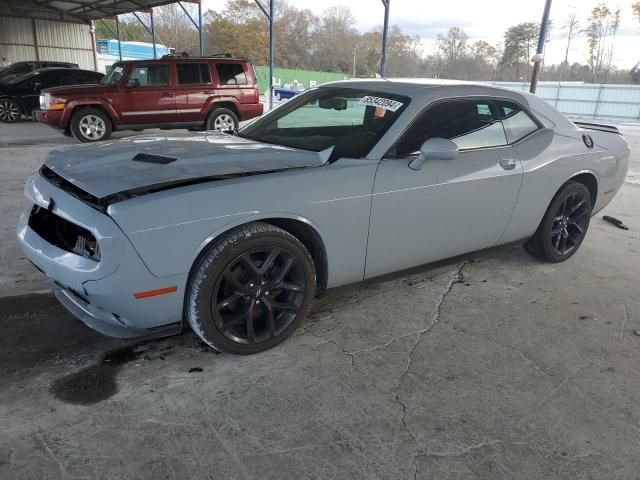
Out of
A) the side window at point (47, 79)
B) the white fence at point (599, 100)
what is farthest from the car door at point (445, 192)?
the white fence at point (599, 100)

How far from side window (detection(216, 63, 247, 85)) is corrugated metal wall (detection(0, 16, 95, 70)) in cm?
2144

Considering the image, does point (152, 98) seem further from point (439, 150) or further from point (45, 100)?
point (439, 150)

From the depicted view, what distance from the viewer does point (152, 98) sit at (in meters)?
10.6

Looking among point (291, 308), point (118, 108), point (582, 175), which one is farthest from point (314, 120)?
point (118, 108)

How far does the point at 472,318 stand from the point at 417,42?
70982 mm

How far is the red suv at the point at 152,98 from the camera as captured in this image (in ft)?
33.2

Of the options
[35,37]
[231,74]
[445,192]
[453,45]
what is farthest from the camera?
[453,45]

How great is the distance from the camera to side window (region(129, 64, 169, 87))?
1041cm

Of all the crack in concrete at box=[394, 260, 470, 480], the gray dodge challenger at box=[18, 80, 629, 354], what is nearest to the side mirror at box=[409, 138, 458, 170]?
the gray dodge challenger at box=[18, 80, 629, 354]

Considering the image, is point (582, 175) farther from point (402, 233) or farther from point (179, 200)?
point (179, 200)

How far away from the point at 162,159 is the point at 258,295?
0.96m

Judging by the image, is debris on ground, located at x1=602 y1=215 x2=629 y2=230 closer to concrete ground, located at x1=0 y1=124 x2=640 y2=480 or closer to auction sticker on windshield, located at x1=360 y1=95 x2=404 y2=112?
concrete ground, located at x1=0 y1=124 x2=640 y2=480

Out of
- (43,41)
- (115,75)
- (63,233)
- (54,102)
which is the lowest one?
(63,233)

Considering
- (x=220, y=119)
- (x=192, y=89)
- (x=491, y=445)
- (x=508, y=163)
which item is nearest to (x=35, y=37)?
(x=192, y=89)
